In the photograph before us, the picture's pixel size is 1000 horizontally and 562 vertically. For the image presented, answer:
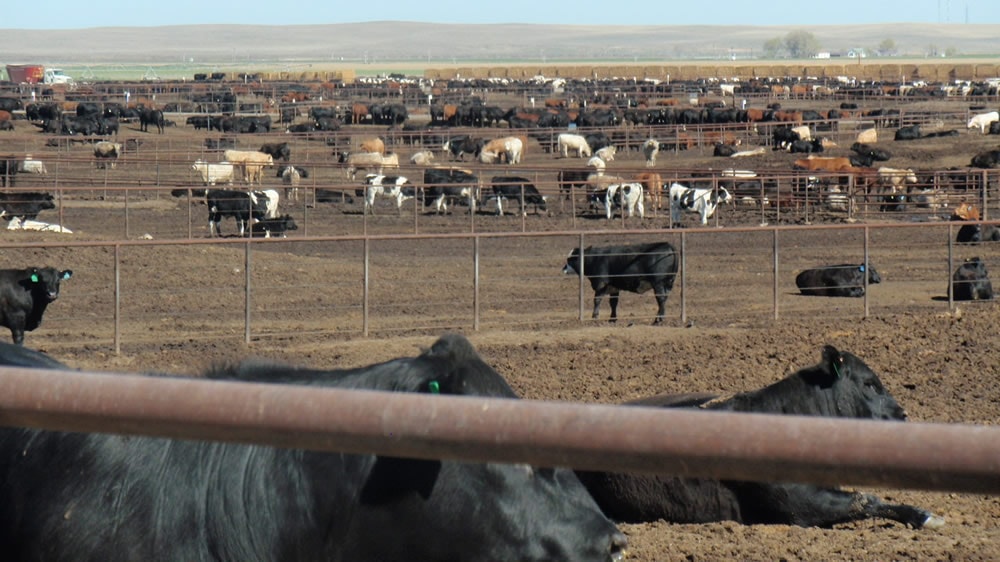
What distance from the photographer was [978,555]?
566 centimetres

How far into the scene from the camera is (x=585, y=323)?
14.8 meters

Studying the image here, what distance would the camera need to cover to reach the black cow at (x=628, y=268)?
1595 centimetres

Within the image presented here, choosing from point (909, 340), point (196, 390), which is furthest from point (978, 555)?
point (909, 340)

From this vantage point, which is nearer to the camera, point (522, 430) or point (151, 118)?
point (522, 430)

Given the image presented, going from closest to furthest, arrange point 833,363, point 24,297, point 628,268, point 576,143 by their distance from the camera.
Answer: point 833,363, point 24,297, point 628,268, point 576,143

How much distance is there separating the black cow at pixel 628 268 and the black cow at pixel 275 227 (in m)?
8.65

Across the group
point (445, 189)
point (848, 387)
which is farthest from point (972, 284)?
point (445, 189)

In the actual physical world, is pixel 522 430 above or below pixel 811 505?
above

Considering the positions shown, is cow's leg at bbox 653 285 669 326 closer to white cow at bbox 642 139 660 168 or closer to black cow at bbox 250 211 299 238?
black cow at bbox 250 211 299 238

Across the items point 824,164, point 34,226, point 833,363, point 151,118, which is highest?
point 151,118

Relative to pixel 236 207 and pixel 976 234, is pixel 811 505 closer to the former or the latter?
pixel 976 234

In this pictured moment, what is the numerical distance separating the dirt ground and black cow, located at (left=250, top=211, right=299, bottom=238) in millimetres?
355

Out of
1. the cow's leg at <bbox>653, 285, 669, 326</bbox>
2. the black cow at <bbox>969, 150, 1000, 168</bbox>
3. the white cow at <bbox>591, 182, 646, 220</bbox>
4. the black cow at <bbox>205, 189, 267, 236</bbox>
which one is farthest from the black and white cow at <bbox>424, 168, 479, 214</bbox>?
the black cow at <bbox>969, 150, 1000, 168</bbox>

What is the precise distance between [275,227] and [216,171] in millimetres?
8659
